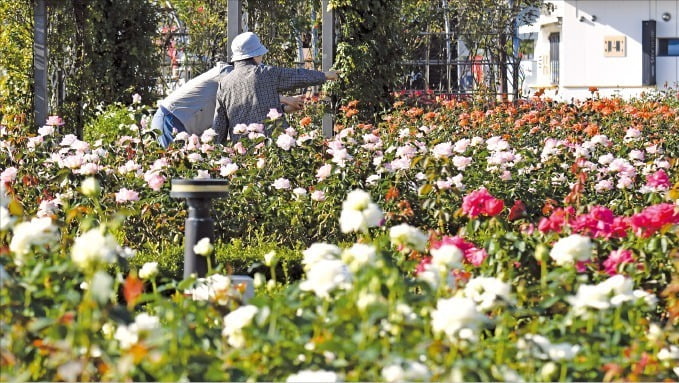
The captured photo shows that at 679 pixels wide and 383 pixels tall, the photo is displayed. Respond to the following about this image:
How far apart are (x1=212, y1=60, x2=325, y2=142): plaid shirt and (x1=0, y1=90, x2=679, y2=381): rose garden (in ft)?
2.52

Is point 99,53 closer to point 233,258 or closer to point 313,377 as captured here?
point 233,258

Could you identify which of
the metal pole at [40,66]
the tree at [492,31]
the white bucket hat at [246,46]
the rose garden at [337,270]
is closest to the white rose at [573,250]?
the rose garden at [337,270]

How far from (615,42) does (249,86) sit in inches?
1038

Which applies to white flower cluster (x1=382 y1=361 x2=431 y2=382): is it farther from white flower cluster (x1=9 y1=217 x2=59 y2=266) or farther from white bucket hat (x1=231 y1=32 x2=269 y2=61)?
white bucket hat (x1=231 y1=32 x2=269 y2=61)

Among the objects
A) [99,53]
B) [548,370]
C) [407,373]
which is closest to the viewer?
[407,373]

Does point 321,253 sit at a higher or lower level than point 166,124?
lower

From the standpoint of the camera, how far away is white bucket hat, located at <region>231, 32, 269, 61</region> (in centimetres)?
784

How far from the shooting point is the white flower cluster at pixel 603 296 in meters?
2.88

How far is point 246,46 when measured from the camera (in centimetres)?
790

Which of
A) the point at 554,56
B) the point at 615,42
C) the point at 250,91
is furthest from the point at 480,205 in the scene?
the point at 554,56

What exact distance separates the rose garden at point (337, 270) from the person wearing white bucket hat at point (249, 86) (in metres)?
0.77

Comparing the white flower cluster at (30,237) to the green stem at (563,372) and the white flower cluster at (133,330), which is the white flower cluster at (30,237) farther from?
the green stem at (563,372)

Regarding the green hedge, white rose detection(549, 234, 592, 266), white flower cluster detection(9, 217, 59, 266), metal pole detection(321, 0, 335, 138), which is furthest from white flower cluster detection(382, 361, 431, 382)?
metal pole detection(321, 0, 335, 138)

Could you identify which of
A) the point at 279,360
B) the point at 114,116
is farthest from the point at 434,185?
the point at 114,116
